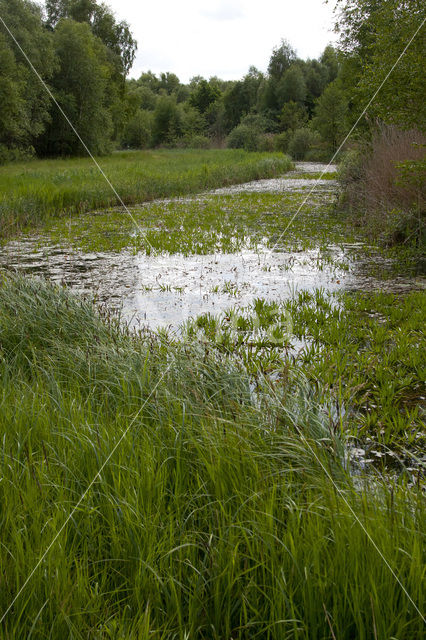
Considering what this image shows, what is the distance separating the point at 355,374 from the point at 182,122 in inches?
2860

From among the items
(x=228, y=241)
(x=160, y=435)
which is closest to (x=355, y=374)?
(x=160, y=435)

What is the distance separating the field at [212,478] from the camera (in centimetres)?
175

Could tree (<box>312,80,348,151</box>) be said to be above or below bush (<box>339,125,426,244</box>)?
above

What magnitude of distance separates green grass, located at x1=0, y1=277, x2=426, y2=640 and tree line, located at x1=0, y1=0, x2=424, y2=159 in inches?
300

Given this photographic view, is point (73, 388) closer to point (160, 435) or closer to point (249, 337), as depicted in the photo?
point (160, 435)

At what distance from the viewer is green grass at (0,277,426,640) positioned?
1.72 meters

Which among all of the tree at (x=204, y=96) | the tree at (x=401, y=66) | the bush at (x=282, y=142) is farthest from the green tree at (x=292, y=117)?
the tree at (x=401, y=66)

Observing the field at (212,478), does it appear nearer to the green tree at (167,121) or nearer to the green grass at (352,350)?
the green grass at (352,350)

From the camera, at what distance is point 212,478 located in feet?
7.97

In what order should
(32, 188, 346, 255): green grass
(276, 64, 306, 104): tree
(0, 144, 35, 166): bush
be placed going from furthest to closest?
(276, 64, 306, 104): tree → (0, 144, 35, 166): bush → (32, 188, 346, 255): green grass

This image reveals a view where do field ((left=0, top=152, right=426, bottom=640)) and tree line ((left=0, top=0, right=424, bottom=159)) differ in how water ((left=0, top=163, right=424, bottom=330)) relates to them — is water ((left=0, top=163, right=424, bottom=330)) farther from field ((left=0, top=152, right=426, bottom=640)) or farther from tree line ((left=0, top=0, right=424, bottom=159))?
tree line ((left=0, top=0, right=424, bottom=159))

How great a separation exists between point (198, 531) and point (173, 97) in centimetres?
7946

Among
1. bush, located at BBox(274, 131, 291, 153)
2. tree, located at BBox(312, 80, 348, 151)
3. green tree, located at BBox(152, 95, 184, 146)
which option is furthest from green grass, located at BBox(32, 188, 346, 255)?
green tree, located at BBox(152, 95, 184, 146)

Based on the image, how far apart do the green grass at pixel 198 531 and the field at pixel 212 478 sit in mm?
11
